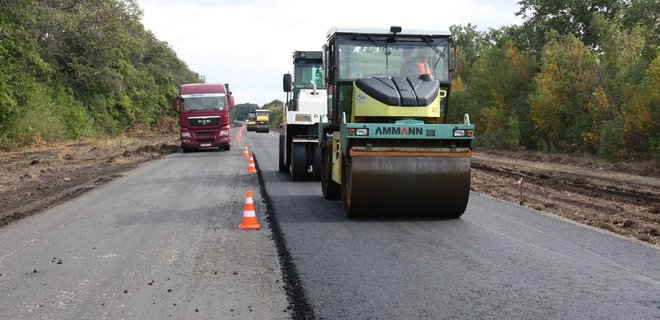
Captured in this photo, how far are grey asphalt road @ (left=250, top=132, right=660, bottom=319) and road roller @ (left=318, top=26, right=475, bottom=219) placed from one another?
0.45 metres

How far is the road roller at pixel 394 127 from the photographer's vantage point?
972 cm

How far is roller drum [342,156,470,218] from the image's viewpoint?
970 cm

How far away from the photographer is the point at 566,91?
3067cm

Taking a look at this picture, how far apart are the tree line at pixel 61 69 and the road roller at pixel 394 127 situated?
2048cm

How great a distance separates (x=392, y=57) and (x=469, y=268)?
506cm

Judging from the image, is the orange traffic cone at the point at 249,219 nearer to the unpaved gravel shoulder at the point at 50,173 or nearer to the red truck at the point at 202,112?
the unpaved gravel shoulder at the point at 50,173

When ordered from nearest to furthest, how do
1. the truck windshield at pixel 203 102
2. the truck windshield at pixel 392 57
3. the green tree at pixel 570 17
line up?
1. the truck windshield at pixel 392 57
2. the truck windshield at pixel 203 102
3. the green tree at pixel 570 17

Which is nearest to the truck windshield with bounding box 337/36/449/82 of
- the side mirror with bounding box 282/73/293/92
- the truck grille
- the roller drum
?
the roller drum

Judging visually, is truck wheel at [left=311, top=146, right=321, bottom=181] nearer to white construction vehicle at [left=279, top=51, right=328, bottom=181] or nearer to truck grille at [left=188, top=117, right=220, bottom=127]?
white construction vehicle at [left=279, top=51, right=328, bottom=181]

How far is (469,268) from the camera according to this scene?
6.97 m

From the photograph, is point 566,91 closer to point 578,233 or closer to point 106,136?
point 578,233

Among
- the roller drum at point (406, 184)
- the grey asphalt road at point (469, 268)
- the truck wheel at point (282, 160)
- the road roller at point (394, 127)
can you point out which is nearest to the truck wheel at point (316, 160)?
the truck wheel at point (282, 160)

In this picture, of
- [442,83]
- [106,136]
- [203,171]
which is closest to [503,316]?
[442,83]

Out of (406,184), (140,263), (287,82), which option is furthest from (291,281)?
(287,82)
